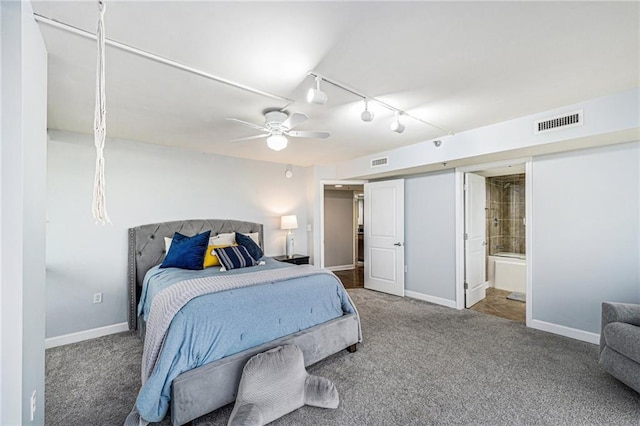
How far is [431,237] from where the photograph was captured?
4352 mm

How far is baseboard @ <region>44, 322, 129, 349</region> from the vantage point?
2.97 m

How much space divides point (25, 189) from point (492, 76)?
2894mm

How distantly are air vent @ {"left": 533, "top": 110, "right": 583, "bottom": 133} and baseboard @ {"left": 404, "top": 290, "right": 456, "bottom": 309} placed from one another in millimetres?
2527

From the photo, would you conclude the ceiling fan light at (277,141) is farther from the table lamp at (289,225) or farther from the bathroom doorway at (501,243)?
the bathroom doorway at (501,243)

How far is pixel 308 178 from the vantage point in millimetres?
5359

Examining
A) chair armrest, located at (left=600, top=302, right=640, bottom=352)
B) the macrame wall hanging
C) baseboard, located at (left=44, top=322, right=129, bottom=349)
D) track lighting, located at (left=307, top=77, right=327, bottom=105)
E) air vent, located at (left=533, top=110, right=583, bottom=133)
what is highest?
air vent, located at (left=533, top=110, right=583, bottom=133)

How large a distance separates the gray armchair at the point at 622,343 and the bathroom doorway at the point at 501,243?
3.81 feet

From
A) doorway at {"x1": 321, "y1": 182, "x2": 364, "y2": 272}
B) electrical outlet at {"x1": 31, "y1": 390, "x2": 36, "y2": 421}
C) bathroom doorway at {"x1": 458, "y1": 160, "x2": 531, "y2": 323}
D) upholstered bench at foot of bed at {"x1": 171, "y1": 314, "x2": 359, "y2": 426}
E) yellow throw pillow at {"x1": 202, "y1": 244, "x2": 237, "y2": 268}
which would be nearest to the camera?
electrical outlet at {"x1": 31, "y1": 390, "x2": 36, "y2": 421}

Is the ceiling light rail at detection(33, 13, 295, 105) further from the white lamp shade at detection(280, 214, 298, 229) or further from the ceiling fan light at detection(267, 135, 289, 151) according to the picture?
the white lamp shade at detection(280, 214, 298, 229)

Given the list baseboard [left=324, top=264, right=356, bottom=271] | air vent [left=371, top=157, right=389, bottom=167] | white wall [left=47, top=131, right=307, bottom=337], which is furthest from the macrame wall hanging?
baseboard [left=324, top=264, right=356, bottom=271]

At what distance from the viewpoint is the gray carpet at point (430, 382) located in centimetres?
184

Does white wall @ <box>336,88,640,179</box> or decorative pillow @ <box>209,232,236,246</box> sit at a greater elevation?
white wall @ <box>336,88,640,179</box>

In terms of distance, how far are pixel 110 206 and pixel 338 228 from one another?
478 centimetres

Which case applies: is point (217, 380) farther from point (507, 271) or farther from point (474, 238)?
point (507, 271)
